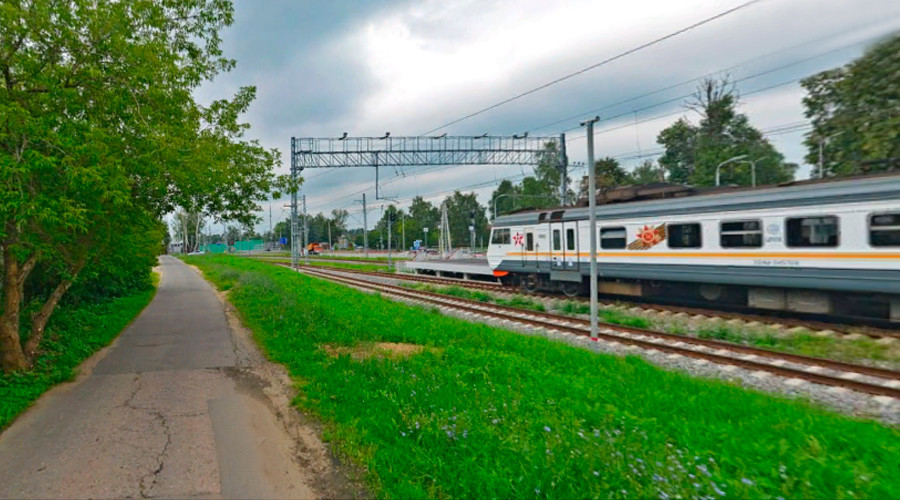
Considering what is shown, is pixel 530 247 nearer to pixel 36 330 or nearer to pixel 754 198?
pixel 754 198

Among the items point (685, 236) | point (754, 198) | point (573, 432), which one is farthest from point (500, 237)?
point (573, 432)

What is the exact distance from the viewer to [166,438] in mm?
5238

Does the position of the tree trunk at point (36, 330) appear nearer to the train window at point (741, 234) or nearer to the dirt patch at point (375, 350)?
the dirt patch at point (375, 350)

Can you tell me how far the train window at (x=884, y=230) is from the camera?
9852 mm

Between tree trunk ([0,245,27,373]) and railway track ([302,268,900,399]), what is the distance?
1005 centimetres

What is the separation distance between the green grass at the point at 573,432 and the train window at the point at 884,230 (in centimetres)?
603

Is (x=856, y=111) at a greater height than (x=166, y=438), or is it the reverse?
(x=856, y=111)

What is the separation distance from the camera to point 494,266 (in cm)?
2152

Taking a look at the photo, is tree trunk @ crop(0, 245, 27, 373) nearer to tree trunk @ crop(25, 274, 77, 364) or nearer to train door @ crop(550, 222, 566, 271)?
tree trunk @ crop(25, 274, 77, 364)

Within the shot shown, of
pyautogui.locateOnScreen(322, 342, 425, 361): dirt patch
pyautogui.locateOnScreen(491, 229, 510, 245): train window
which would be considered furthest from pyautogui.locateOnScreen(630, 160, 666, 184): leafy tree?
pyautogui.locateOnScreen(322, 342, 425, 361): dirt patch

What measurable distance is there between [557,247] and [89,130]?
14.0 metres

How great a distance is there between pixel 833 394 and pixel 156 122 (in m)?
10.8

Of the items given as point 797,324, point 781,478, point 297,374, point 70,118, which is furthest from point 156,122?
point 797,324

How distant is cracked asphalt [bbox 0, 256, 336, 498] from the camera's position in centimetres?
421
